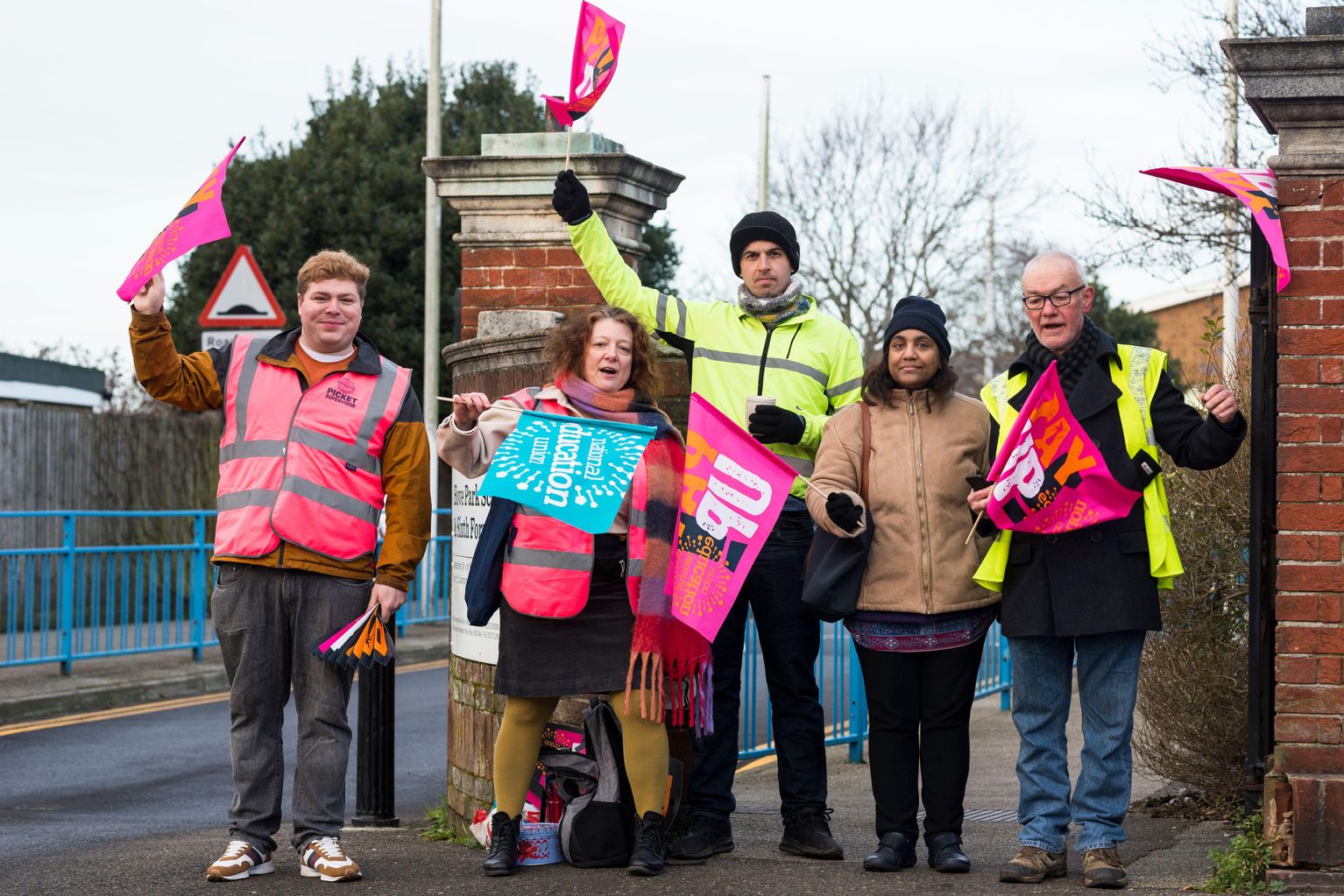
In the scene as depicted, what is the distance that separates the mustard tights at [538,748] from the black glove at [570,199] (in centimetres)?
166

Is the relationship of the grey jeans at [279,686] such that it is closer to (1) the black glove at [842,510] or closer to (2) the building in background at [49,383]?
(1) the black glove at [842,510]

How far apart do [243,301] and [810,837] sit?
7304 millimetres

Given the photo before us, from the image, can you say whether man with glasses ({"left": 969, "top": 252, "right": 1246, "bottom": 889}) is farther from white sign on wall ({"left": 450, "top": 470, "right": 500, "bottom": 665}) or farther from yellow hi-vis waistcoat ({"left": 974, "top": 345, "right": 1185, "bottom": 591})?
white sign on wall ({"left": 450, "top": 470, "right": 500, "bottom": 665})

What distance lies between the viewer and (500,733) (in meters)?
5.52

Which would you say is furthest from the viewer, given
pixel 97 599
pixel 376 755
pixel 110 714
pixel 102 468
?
pixel 102 468

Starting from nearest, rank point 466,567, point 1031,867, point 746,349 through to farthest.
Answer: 1. point 1031,867
2. point 746,349
3. point 466,567

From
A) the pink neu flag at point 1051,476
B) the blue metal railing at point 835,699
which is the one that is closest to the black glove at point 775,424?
the pink neu flag at point 1051,476

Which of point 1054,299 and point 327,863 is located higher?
point 1054,299

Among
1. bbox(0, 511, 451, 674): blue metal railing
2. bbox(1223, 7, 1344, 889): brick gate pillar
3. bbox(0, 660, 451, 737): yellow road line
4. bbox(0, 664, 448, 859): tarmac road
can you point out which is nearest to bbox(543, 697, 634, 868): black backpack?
bbox(0, 664, 448, 859): tarmac road

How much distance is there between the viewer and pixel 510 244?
24.4 ft

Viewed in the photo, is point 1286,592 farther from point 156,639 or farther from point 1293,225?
point 156,639

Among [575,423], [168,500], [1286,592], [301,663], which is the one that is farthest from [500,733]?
[168,500]

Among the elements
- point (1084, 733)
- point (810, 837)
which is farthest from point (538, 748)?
point (1084, 733)

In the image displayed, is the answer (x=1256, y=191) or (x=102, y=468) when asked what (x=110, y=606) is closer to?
(x=102, y=468)
